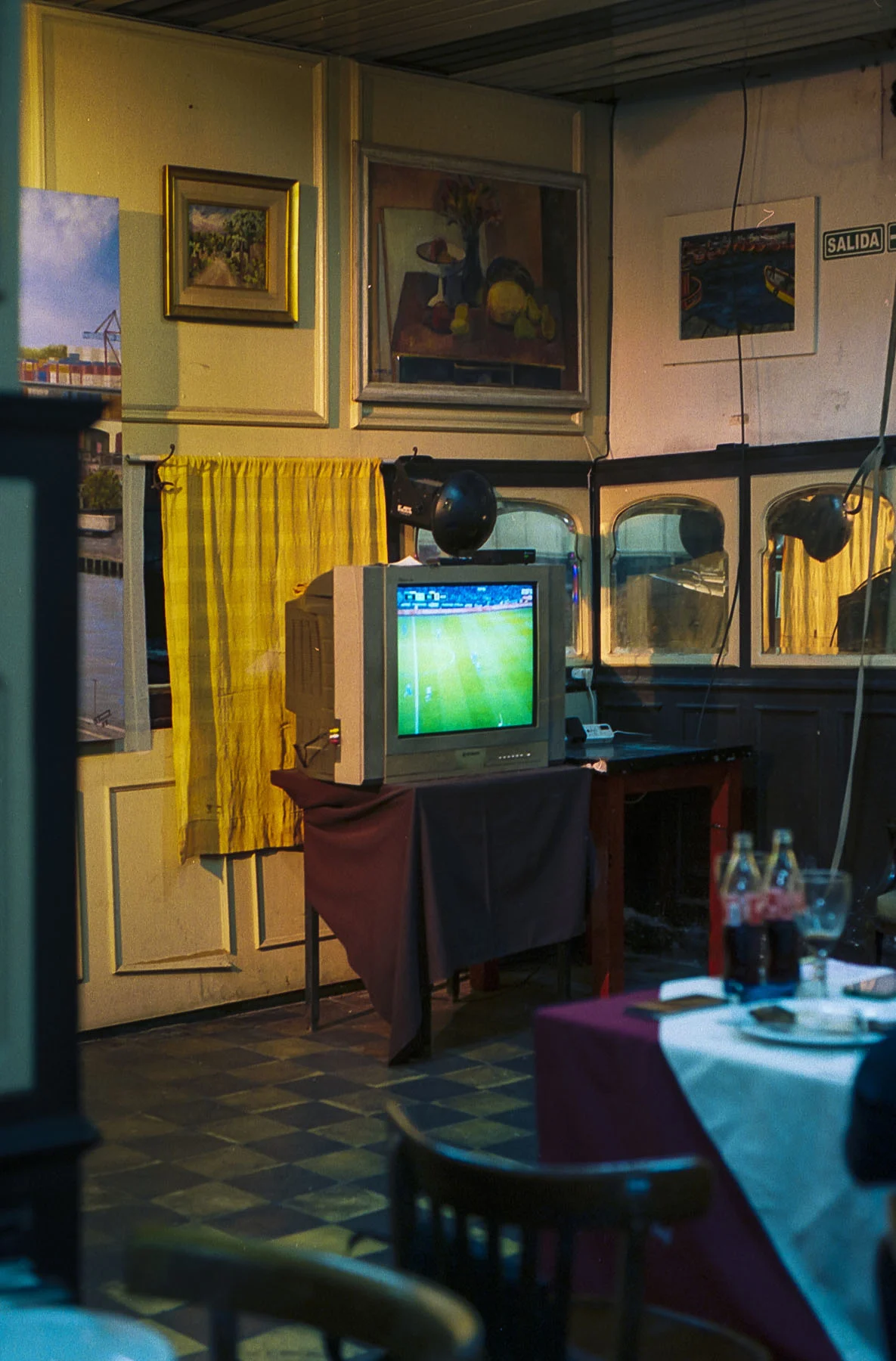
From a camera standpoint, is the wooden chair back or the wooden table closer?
the wooden chair back

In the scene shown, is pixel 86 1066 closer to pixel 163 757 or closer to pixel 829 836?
pixel 163 757

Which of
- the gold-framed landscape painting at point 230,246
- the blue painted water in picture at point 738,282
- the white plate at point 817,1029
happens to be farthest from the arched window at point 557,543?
the white plate at point 817,1029

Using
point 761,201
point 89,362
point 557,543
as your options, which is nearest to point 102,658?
point 89,362

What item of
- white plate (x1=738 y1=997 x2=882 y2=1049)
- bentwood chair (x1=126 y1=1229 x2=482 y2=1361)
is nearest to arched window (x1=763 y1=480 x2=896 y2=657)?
white plate (x1=738 y1=997 x2=882 y2=1049)

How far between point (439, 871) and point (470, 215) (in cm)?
262

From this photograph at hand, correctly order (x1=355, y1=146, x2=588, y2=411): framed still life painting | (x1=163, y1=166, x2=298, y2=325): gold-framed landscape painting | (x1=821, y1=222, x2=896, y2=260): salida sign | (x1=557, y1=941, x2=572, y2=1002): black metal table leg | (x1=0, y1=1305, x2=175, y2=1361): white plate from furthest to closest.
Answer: (x1=355, y1=146, x2=588, y2=411): framed still life painting, (x1=821, y1=222, x2=896, y2=260): salida sign, (x1=557, y1=941, x2=572, y2=1002): black metal table leg, (x1=163, y1=166, x2=298, y2=325): gold-framed landscape painting, (x1=0, y1=1305, x2=175, y2=1361): white plate

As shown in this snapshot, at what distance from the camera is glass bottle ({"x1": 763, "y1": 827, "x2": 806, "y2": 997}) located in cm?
264

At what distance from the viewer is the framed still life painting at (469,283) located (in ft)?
19.3

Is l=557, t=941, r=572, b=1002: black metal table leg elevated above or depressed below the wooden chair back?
below

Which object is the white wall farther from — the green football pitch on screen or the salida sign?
the green football pitch on screen

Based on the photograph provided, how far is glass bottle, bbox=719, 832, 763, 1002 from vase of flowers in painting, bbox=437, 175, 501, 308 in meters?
3.86

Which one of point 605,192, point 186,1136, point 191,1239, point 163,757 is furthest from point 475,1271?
point 605,192

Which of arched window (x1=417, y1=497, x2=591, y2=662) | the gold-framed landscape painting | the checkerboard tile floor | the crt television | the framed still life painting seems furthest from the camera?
arched window (x1=417, y1=497, x2=591, y2=662)

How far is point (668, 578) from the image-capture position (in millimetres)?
6367
